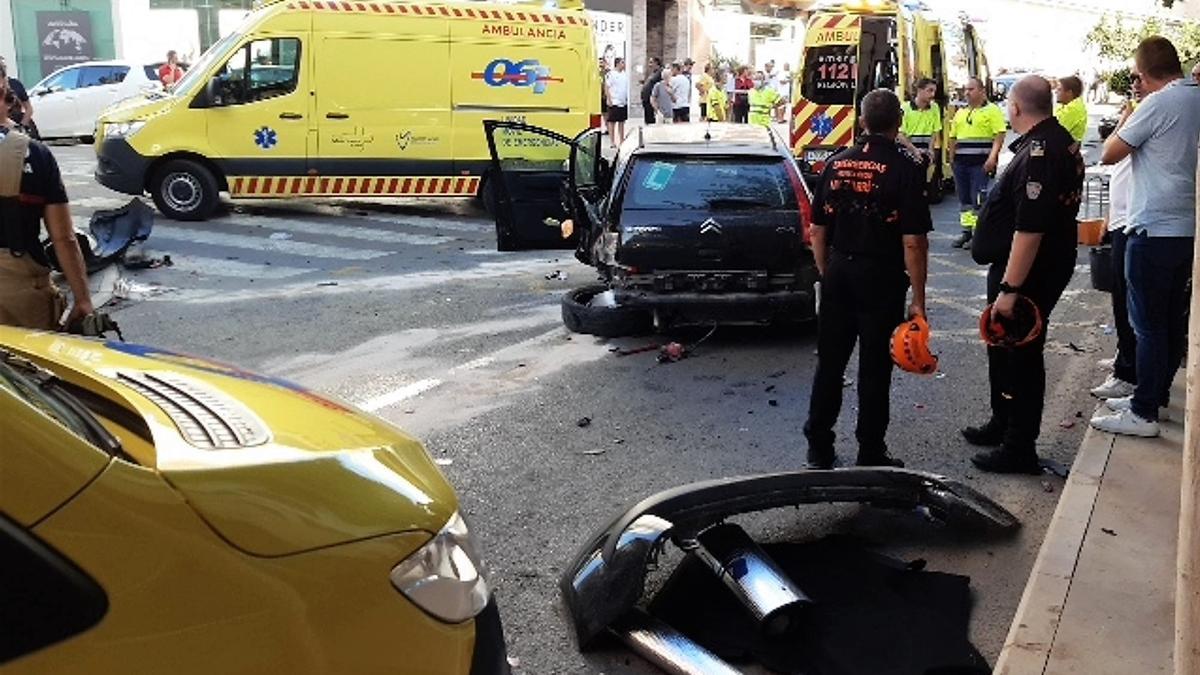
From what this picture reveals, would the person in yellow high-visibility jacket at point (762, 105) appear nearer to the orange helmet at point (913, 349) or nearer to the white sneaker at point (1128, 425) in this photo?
the white sneaker at point (1128, 425)

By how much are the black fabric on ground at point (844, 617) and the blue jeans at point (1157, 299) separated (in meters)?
1.90

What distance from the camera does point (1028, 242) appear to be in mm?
5164

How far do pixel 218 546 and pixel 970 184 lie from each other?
1195 centimetres

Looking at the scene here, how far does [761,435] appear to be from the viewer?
20.8ft

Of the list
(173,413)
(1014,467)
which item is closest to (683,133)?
(1014,467)

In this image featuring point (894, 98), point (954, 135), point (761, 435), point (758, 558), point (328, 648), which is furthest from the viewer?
point (954, 135)

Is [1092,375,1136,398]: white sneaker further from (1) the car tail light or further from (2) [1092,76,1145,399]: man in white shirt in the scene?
(1) the car tail light

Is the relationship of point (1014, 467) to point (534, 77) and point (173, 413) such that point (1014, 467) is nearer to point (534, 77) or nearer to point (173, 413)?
point (173, 413)

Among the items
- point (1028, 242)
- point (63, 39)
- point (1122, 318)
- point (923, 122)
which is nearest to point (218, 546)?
point (1028, 242)

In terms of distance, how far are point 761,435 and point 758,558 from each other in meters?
2.23

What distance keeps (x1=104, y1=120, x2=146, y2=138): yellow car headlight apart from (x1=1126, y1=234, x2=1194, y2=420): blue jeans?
37.0 ft

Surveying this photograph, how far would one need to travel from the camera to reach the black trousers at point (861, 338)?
5.30 metres

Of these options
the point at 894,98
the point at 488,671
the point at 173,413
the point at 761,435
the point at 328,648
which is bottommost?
the point at 761,435

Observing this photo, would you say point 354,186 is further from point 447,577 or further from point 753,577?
point 447,577
